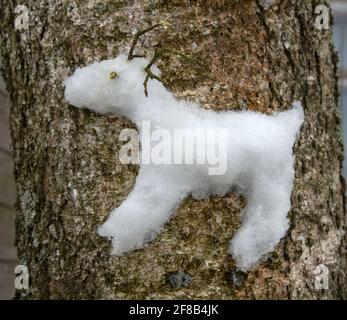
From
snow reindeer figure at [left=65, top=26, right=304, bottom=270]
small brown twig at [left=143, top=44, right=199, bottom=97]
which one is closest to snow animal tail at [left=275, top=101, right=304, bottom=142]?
snow reindeer figure at [left=65, top=26, right=304, bottom=270]

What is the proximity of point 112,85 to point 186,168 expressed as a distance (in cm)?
24

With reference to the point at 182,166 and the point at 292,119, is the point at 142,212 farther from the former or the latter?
the point at 292,119

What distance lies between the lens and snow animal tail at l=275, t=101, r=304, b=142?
147 centimetres

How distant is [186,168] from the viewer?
1421 millimetres

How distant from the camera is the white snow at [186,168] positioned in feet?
4.65

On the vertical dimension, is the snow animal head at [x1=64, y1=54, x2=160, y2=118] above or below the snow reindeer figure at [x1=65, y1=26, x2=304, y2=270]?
above

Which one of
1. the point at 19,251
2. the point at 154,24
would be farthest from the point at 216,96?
the point at 19,251

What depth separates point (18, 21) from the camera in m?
1.55

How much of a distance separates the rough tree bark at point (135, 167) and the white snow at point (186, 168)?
2 centimetres

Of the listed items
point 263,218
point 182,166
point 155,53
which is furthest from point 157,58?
point 263,218

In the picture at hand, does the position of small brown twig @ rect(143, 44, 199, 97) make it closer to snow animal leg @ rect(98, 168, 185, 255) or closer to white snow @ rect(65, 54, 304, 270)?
white snow @ rect(65, 54, 304, 270)

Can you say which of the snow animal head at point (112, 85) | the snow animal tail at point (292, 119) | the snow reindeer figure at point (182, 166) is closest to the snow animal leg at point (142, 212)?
the snow reindeer figure at point (182, 166)

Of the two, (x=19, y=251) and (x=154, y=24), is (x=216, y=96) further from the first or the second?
(x=19, y=251)
